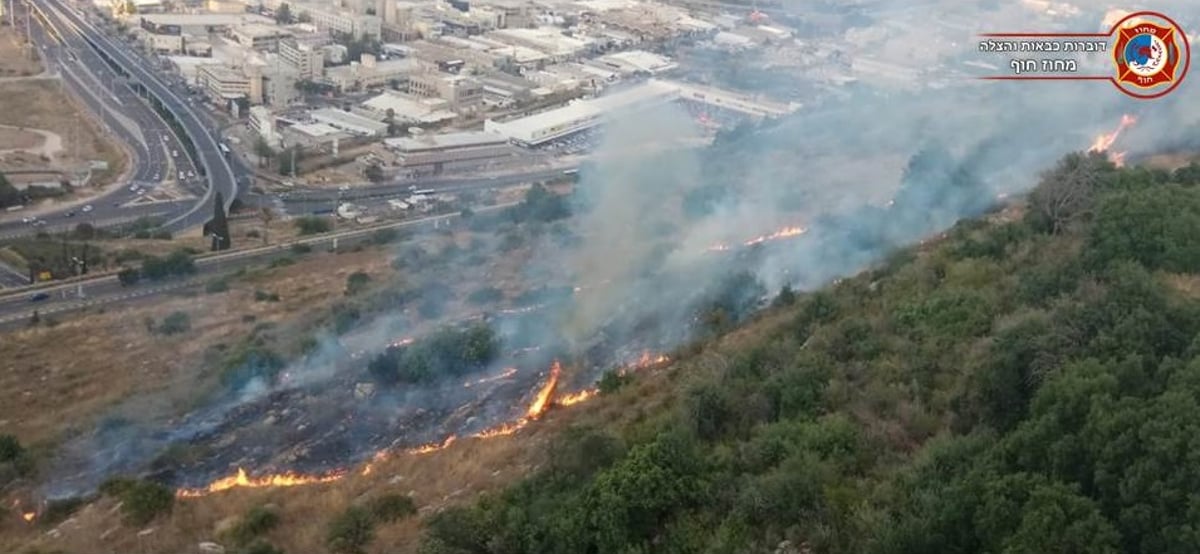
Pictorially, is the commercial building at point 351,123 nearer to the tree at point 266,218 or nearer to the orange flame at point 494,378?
the tree at point 266,218

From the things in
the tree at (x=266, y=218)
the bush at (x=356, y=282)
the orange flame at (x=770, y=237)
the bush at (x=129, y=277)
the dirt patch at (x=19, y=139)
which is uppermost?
the orange flame at (x=770, y=237)

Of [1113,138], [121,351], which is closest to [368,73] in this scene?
[121,351]

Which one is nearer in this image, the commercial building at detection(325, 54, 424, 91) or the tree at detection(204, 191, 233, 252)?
the tree at detection(204, 191, 233, 252)

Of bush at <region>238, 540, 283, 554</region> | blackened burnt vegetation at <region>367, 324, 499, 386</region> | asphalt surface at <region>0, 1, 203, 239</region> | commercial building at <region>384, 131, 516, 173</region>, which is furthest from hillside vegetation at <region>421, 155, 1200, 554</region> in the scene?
commercial building at <region>384, 131, 516, 173</region>

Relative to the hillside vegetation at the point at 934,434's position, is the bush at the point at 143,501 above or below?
below

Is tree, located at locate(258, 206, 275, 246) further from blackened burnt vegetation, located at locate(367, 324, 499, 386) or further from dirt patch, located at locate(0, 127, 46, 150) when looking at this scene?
blackened burnt vegetation, located at locate(367, 324, 499, 386)

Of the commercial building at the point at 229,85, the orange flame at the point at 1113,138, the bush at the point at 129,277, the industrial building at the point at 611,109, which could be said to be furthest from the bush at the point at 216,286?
the commercial building at the point at 229,85
